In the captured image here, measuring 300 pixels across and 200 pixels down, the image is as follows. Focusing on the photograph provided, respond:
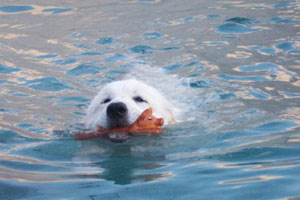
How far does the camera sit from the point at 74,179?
13.7ft

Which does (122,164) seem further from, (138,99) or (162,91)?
(162,91)

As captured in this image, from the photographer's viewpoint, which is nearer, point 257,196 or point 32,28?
point 257,196

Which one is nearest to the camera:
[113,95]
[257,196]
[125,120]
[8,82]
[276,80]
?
[257,196]

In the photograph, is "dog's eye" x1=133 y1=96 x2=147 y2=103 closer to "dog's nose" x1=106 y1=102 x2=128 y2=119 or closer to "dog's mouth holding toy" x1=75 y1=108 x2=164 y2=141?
"dog's mouth holding toy" x1=75 y1=108 x2=164 y2=141

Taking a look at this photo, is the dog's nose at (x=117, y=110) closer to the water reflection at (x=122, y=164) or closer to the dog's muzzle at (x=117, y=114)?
the dog's muzzle at (x=117, y=114)

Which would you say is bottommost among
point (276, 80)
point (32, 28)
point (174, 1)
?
point (276, 80)

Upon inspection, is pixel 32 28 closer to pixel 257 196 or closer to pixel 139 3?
pixel 139 3

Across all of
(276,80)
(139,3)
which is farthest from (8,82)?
(139,3)

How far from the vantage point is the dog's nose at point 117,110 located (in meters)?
5.07

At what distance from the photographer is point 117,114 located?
509 cm

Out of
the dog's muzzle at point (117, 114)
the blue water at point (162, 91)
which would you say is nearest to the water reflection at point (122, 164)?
the blue water at point (162, 91)

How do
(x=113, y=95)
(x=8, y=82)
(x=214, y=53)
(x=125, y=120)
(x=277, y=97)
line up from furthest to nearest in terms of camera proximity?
(x=214, y=53)
(x=8, y=82)
(x=277, y=97)
(x=113, y=95)
(x=125, y=120)

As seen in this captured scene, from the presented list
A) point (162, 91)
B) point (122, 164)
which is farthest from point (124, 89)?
point (162, 91)

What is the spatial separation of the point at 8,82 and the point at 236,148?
437 cm
